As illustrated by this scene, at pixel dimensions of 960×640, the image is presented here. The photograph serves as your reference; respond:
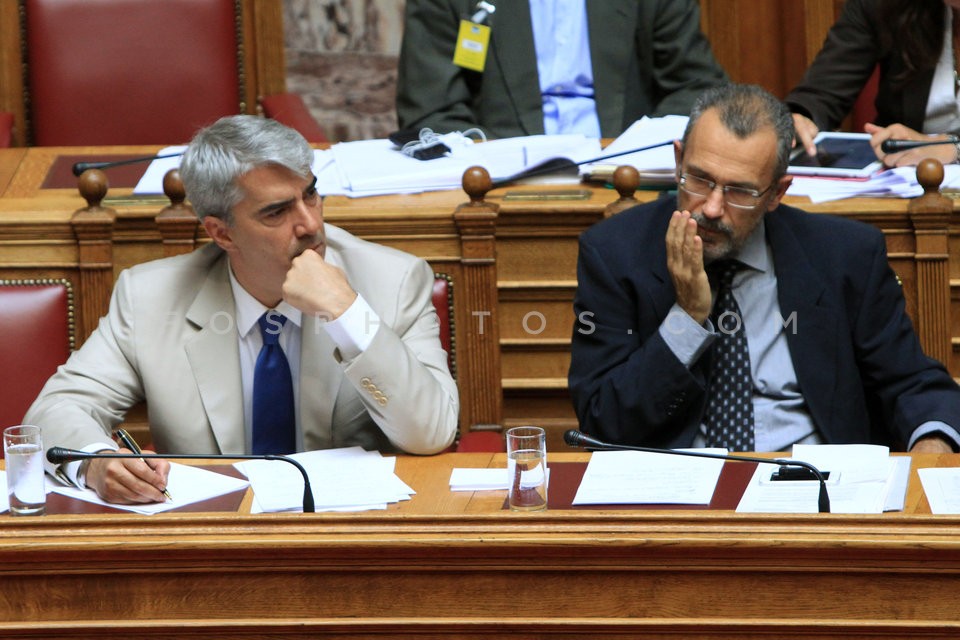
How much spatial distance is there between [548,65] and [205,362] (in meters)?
1.89

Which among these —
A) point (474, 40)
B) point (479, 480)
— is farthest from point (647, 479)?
point (474, 40)

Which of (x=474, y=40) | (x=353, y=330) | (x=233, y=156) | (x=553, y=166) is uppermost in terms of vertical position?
(x=474, y=40)

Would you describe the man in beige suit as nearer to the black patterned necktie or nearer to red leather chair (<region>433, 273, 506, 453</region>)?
red leather chair (<region>433, 273, 506, 453</region>)

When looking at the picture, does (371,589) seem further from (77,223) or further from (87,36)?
(87,36)

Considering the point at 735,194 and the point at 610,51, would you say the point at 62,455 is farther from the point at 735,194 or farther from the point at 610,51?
the point at 610,51

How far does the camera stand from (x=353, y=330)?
2262 mm

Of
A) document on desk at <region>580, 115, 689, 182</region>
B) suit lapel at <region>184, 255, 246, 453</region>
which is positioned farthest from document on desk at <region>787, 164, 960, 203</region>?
suit lapel at <region>184, 255, 246, 453</region>

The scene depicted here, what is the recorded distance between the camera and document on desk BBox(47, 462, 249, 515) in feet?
6.48

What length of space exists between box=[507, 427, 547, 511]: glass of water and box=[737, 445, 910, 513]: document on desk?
272 mm

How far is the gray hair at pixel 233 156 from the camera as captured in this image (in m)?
2.34

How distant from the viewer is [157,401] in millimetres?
2408

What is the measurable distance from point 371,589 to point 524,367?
153 centimetres

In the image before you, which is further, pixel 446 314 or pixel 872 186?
pixel 872 186

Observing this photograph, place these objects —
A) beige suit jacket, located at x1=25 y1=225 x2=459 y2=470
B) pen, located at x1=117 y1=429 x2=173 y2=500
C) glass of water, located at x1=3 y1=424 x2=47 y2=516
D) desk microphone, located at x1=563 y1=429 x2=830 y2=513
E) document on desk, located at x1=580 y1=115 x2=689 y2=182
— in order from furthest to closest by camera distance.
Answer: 1. document on desk, located at x1=580 y1=115 x2=689 y2=182
2. beige suit jacket, located at x1=25 y1=225 x2=459 y2=470
3. pen, located at x1=117 y1=429 x2=173 y2=500
4. glass of water, located at x1=3 y1=424 x2=47 y2=516
5. desk microphone, located at x1=563 y1=429 x2=830 y2=513
